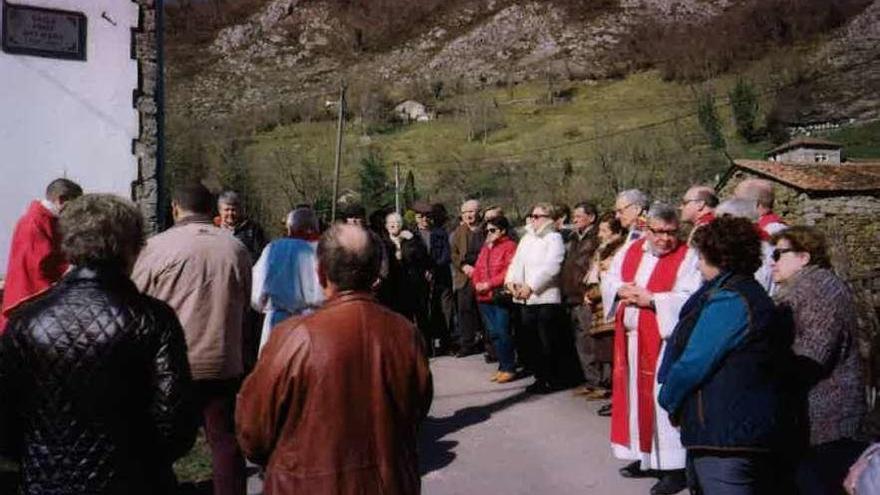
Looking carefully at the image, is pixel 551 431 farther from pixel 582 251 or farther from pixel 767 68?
pixel 767 68

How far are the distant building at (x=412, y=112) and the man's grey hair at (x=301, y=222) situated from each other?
219ft

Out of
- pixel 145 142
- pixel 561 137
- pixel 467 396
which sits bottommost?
pixel 467 396

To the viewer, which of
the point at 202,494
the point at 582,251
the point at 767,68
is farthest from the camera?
the point at 767,68

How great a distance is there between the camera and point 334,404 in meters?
2.86

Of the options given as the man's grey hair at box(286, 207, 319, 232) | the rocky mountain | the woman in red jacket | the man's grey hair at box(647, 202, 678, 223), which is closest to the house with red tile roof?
the woman in red jacket

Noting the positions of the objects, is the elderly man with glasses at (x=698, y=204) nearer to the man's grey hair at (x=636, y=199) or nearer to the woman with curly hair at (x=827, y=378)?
the man's grey hair at (x=636, y=199)

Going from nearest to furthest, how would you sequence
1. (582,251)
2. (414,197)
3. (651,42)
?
(582,251)
(414,197)
(651,42)

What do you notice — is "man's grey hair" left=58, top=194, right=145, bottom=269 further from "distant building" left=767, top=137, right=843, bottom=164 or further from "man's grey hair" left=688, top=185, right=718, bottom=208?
"distant building" left=767, top=137, right=843, bottom=164

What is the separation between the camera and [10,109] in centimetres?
Result: 923

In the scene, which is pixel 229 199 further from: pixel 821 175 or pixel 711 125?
pixel 711 125

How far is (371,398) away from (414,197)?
124 feet

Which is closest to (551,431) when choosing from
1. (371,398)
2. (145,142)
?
(371,398)

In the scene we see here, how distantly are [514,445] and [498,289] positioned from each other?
2409mm

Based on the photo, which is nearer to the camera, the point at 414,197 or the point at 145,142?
the point at 145,142
